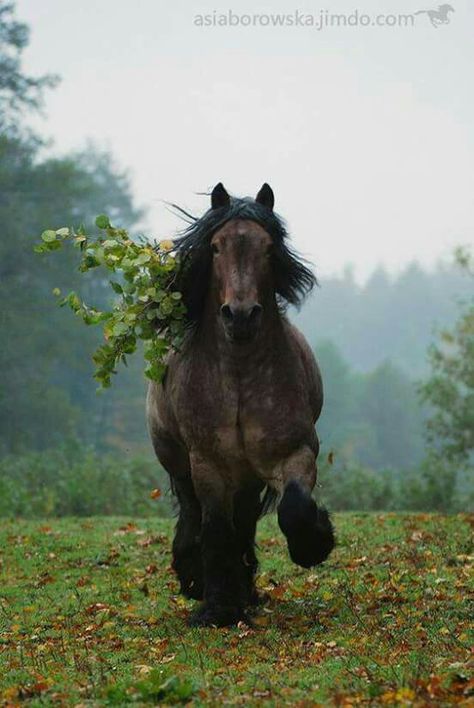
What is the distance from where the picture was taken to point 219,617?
29.5 ft

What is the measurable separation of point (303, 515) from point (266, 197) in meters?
2.60

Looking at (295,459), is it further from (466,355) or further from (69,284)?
(69,284)

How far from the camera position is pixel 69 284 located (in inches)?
1860

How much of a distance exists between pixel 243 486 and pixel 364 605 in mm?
1415

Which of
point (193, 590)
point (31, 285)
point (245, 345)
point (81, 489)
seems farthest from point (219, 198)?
point (31, 285)

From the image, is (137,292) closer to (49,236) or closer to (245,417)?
(49,236)

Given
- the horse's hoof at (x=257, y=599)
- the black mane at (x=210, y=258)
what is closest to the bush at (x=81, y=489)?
the horse's hoof at (x=257, y=599)

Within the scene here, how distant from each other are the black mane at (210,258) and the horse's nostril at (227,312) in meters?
0.89

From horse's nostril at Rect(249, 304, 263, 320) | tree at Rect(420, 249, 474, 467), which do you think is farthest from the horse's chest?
tree at Rect(420, 249, 474, 467)

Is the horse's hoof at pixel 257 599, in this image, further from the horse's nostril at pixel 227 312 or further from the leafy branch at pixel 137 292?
the horse's nostril at pixel 227 312

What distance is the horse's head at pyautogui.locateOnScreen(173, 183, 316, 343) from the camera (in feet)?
27.6

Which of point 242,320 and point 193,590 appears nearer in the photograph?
point 242,320

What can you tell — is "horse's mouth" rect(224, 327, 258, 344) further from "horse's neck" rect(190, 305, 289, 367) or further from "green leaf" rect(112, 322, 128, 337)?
"green leaf" rect(112, 322, 128, 337)

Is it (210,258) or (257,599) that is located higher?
(210,258)
